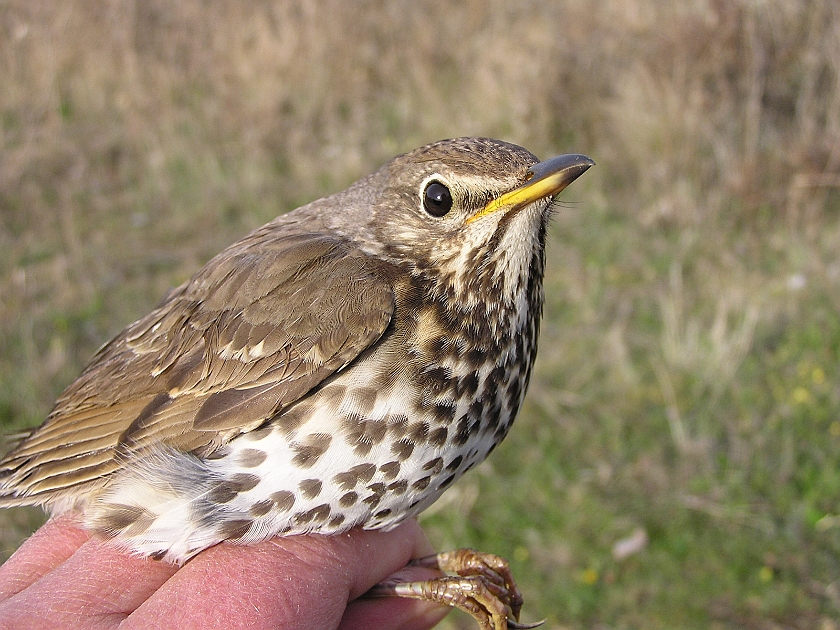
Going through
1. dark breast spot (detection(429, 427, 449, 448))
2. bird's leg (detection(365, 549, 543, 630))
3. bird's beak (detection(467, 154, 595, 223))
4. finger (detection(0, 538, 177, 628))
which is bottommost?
bird's leg (detection(365, 549, 543, 630))

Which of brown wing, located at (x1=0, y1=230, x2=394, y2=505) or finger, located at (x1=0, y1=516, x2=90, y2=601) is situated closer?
brown wing, located at (x1=0, y1=230, x2=394, y2=505)

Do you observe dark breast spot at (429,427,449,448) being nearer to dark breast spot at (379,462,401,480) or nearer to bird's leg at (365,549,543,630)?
dark breast spot at (379,462,401,480)

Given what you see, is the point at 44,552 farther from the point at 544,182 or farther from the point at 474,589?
the point at 544,182

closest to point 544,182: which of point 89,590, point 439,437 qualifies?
point 439,437

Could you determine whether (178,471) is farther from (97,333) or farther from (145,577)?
(97,333)

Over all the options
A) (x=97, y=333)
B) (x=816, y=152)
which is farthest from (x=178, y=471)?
(x=816, y=152)

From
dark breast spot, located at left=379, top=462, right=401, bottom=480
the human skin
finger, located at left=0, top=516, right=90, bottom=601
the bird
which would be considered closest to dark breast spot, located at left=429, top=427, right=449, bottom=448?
the bird

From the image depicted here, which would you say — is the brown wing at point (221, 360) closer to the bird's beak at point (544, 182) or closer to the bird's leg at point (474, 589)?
the bird's beak at point (544, 182)
